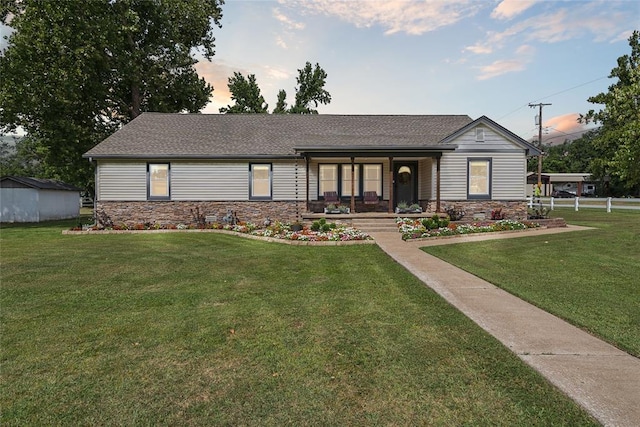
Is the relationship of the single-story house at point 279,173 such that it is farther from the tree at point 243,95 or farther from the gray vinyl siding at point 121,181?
the tree at point 243,95

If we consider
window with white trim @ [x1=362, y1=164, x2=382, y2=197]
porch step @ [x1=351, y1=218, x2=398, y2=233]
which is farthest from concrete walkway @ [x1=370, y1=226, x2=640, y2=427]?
window with white trim @ [x1=362, y1=164, x2=382, y2=197]

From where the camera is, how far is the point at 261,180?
17266mm

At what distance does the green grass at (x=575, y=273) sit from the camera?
4.60 meters

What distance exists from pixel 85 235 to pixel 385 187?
14.1 metres

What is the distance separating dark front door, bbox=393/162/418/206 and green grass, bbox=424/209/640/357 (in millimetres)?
7361

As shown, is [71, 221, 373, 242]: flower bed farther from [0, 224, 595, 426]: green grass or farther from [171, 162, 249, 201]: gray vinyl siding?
[0, 224, 595, 426]: green grass

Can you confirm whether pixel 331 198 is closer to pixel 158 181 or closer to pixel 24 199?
pixel 158 181

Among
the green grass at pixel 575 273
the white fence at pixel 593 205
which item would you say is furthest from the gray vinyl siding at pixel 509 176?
the green grass at pixel 575 273

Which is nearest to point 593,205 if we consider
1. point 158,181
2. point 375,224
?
point 375,224

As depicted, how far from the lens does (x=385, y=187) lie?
18.5 meters

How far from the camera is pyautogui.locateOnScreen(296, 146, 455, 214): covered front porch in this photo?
1756cm

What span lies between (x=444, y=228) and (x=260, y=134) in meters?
11.0

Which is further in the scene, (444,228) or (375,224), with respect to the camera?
(375,224)

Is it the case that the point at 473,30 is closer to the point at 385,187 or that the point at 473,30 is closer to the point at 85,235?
the point at 385,187
